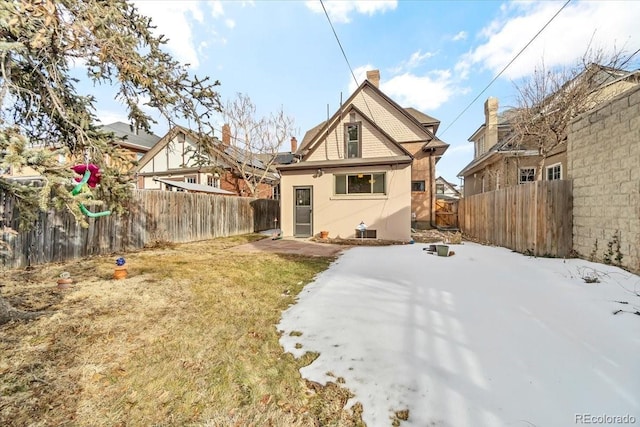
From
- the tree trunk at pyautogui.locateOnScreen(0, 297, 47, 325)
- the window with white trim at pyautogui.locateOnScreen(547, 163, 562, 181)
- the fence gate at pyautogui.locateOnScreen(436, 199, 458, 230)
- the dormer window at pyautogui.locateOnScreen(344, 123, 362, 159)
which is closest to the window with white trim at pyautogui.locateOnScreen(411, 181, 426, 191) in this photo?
the fence gate at pyautogui.locateOnScreen(436, 199, 458, 230)

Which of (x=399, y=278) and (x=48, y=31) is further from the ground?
(x=48, y=31)

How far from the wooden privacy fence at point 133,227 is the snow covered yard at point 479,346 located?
6.91m

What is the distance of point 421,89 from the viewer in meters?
15.0

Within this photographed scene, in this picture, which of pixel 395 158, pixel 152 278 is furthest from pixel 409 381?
pixel 395 158

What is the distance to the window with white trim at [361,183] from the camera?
11172 millimetres

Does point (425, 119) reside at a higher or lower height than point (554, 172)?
higher

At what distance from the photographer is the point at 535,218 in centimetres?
688

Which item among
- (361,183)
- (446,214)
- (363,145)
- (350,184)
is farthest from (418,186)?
(350,184)

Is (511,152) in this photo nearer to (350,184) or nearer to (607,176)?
(350,184)

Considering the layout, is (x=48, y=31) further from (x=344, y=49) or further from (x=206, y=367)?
(x=344, y=49)

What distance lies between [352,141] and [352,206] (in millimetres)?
3124

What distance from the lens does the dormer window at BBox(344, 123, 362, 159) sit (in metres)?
12.1

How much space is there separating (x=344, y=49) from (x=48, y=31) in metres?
7.85

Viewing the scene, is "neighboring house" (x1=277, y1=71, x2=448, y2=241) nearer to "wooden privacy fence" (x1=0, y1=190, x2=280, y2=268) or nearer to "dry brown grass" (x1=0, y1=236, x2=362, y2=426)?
"wooden privacy fence" (x1=0, y1=190, x2=280, y2=268)
